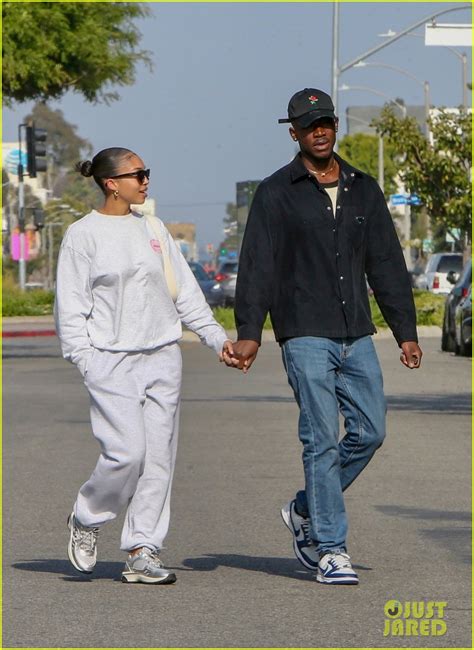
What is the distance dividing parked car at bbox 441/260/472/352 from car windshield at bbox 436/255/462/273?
1898 cm

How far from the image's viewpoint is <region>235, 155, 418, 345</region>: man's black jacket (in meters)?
7.98

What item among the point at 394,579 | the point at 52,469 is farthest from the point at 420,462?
the point at 394,579

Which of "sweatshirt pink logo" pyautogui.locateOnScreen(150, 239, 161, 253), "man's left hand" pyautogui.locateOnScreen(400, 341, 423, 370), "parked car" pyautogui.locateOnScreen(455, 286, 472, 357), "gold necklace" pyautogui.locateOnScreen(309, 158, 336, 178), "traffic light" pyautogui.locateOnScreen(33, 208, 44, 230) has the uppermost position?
"gold necklace" pyautogui.locateOnScreen(309, 158, 336, 178)

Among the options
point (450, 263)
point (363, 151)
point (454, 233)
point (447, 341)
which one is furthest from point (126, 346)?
A: point (363, 151)

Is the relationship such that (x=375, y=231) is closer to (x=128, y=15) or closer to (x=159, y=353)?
(x=159, y=353)

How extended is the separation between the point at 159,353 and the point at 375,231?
108 centimetres

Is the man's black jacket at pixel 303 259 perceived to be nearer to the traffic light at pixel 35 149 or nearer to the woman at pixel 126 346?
the woman at pixel 126 346

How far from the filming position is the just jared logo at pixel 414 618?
22.7 feet

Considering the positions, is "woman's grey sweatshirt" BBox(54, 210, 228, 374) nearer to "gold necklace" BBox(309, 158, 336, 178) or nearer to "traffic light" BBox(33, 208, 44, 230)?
"gold necklace" BBox(309, 158, 336, 178)

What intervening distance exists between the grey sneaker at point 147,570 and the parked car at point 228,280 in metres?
46.1

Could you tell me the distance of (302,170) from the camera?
8.04 m

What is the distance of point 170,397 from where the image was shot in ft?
26.7

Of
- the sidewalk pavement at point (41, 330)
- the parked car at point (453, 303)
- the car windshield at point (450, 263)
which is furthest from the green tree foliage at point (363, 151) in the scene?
the parked car at point (453, 303)

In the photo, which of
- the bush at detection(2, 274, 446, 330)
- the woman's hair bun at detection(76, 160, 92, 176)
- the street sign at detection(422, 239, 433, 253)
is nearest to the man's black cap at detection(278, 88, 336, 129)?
the woman's hair bun at detection(76, 160, 92, 176)
